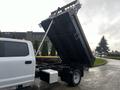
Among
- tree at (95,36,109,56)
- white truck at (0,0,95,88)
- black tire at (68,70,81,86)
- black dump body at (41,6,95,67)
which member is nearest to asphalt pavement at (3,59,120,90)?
black tire at (68,70,81,86)

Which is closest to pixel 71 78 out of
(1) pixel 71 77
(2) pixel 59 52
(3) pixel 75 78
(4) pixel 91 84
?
(1) pixel 71 77

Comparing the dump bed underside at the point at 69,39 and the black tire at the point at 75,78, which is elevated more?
the dump bed underside at the point at 69,39

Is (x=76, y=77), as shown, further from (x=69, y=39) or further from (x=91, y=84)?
(x=69, y=39)

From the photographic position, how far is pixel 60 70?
672 cm

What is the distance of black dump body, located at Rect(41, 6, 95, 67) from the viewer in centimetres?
650

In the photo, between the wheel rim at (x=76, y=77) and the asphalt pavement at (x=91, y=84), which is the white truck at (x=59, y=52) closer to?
the wheel rim at (x=76, y=77)

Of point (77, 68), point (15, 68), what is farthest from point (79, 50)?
point (15, 68)

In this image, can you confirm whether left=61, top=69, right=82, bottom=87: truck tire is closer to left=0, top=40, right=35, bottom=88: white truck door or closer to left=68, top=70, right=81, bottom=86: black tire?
left=68, top=70, right=81, bottom=86: black tire

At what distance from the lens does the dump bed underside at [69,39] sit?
6.51 m

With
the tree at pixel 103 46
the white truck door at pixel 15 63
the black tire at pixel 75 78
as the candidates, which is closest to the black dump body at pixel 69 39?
the black tire at pixel 75 78

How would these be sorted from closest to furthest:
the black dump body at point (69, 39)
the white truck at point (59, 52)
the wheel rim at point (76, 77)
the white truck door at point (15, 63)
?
1. the white truck door at point (15, 63)
2. the white truck at point (59, 52)
3. the black dump body at point (69, 39)
4. the wheel rim at point (76, 77)

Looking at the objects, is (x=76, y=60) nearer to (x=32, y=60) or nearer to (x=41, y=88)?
(x=41, y=88)

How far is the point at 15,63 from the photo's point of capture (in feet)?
14.3

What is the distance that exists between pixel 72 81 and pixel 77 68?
715 mm
